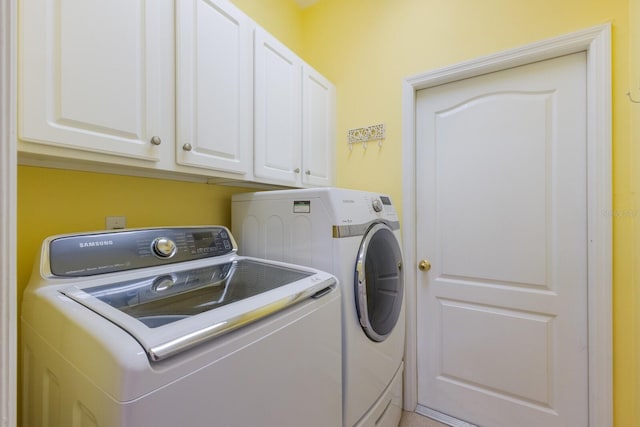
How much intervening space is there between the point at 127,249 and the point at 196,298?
1.21ft

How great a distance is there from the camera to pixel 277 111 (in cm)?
158

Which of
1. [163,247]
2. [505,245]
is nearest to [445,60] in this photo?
[505,245]

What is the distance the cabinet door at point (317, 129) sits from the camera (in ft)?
5.98

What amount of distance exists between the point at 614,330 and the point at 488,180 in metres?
0.93

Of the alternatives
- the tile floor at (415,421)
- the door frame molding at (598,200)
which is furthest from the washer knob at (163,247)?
the door frame molding at (598,200)

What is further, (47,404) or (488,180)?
(488,180)

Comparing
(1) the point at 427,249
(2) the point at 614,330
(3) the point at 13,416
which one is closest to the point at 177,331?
(3) the point at 13,416

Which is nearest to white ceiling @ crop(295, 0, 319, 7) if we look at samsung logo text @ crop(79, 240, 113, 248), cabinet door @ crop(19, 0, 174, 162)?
cabinet door @ crop(19, 0, 174, 162)

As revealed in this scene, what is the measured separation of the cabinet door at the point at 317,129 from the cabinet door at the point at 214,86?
487mm

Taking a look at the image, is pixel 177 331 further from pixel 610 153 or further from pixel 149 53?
pixel 610 153

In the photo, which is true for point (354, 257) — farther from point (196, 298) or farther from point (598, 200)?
point (598, 200)

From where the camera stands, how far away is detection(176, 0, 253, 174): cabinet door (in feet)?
3.64

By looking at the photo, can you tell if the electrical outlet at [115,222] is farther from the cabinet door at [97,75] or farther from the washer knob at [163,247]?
the cabinet door at [97,75]

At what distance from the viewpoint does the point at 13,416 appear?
337mm
